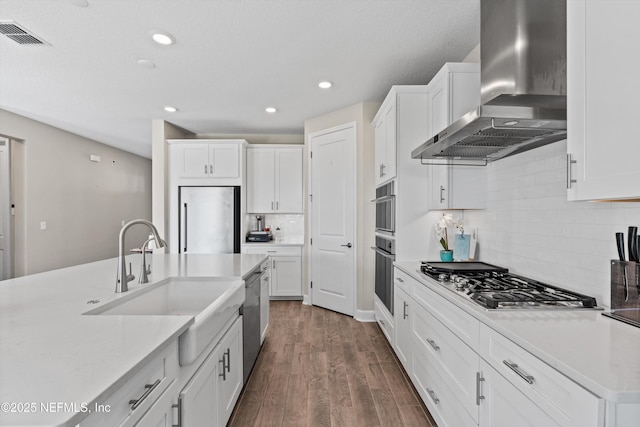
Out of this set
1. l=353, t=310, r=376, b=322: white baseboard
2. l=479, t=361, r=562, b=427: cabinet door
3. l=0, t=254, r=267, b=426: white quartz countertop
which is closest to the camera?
l=0, t=254, r=267, b=426: white quartz countertop

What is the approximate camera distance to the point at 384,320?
322 cm

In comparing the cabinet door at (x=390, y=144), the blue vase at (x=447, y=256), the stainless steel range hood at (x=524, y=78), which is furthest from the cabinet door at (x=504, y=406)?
the cabinet door at (x=390, y=144)

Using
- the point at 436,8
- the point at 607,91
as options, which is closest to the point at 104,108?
the point at 436,8

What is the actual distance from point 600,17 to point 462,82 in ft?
4.37

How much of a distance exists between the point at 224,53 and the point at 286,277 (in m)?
3.14

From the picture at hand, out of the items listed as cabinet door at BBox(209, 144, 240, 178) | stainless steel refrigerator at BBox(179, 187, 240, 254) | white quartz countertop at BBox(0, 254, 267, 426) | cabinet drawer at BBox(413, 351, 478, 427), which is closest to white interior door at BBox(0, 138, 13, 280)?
stainless steel refrigerator at BBox(179, 187, 240, 254)

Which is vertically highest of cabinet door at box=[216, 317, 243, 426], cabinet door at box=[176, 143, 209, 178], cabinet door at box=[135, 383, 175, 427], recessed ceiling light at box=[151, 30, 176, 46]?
recessed ceiling light at box=[151, 30, 176, 46]

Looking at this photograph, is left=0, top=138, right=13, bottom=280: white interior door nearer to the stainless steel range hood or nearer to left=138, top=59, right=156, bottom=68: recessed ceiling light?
left=138, top=59, right=156, bottom=68: recessed ceiling light

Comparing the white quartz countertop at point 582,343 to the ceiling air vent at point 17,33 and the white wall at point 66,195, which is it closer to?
the ceiling air vent at point 17,33

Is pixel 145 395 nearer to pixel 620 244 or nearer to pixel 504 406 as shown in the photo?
pixel 504 406

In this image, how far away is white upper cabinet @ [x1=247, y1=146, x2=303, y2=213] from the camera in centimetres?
513

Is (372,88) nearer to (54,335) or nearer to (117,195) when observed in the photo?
(54,335)

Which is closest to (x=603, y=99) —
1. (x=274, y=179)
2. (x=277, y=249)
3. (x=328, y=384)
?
(x=328, y=384)

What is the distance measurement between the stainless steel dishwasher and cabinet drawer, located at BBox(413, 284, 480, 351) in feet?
3.83
